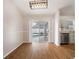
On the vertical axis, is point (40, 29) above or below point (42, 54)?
above

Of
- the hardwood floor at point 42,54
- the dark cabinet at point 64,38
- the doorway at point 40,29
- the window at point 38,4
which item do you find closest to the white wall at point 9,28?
the hardwood floor at point 42,54

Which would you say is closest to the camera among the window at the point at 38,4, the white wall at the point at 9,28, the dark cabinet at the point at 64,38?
the white wall at the point at 9,28

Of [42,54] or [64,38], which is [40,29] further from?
[42,54]

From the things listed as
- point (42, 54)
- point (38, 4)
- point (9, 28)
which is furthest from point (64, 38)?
point (9, 28)

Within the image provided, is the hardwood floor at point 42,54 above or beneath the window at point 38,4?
beneath

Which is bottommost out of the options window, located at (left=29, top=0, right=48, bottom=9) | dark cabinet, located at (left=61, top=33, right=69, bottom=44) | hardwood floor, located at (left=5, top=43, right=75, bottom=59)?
hardwood floor, located at (left=5, top=43, right=75, bottom=59)

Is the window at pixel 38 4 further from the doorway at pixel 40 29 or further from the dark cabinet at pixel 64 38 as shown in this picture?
the doorway at pixel 40 29

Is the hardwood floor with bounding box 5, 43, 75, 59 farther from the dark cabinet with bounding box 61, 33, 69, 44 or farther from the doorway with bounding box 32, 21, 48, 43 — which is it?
the doorway with bounding box 32, 21, 48, 43

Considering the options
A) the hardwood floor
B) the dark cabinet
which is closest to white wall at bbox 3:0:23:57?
the hardwood floor

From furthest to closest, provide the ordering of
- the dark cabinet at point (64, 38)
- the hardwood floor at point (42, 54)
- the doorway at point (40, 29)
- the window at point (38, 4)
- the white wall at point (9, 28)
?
1. the doorway at point (40, 29)
2. the dark cabinet at point (64, 38)
3. the window at point (38, 4)
4. the white wall at point (9, 28)
5. the hardwood floor at point (42, 54)

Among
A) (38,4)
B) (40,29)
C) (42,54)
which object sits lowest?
(42,54)

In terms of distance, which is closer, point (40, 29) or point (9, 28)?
point (9, 28)
